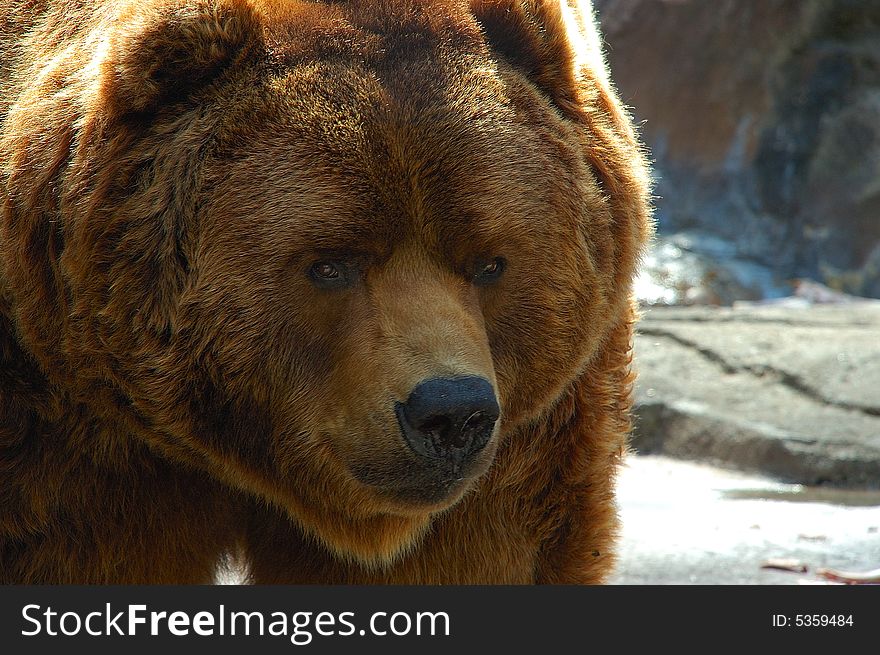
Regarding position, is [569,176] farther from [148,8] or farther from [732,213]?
[732,213]

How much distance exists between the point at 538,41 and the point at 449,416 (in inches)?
46.0

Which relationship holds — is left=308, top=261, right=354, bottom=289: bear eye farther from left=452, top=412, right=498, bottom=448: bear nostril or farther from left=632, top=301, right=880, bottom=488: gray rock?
left=632, top=301, right=880, bottom=488: gray rock

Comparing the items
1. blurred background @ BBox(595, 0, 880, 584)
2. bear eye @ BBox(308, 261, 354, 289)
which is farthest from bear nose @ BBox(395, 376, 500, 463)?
blurred background @ BBox(595, 0, 880, 584)

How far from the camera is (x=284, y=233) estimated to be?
9.37 ft

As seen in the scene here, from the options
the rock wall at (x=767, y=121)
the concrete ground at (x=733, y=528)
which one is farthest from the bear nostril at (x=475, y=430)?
the rock wall at (x=767, y=121)

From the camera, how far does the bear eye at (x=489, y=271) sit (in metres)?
3.08

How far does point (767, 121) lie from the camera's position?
13.5 meters

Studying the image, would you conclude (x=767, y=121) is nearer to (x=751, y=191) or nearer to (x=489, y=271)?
(x=751, y=191)

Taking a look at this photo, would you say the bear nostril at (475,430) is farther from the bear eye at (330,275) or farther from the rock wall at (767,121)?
the rock wall at (767,121)

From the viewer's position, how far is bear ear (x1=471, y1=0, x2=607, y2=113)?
326 centimetres

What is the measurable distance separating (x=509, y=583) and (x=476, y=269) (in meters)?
1.07

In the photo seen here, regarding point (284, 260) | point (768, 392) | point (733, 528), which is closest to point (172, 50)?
point (284, 260)

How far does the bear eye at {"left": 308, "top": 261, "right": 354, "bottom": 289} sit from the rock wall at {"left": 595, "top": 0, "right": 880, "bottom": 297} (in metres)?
10.8

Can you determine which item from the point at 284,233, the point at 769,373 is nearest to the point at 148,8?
the point at 284,233
